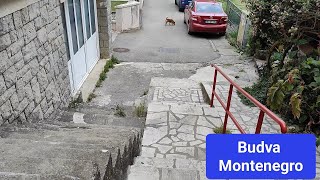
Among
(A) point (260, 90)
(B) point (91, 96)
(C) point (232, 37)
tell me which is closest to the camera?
(A) point (260, 90)

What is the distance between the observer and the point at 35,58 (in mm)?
4148

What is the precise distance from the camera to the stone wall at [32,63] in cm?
336

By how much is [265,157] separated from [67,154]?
1.50m

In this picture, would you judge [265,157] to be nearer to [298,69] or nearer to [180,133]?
[180,133]

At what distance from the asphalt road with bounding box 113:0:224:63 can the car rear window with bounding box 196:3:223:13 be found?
1.16m

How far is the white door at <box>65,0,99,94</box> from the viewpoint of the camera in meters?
6.54

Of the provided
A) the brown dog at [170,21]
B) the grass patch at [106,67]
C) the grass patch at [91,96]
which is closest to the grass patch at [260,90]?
the grass patch at [91,96]

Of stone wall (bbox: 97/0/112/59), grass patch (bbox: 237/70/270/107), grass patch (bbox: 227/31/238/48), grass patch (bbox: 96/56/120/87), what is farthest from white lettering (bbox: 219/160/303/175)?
grass patch (bbox: 227/31/238/48)

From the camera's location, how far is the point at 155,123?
4.85m

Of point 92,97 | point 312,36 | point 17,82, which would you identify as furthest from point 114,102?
point 312,36

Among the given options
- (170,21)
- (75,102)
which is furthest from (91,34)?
(170,21)

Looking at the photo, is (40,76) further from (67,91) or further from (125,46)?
(125,46)

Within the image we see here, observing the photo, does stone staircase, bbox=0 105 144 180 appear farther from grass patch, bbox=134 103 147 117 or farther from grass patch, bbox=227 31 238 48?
grass patch, bbox=227 31 238 48

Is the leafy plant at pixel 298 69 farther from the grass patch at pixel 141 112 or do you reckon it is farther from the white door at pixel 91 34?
the white door at pixel 91 34
